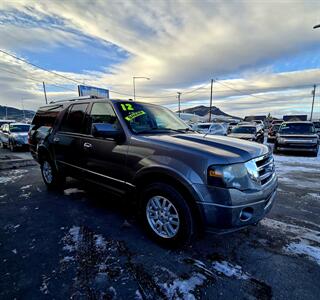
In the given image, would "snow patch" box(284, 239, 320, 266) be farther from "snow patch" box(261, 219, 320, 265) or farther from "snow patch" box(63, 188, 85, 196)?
"snow patch" box(63, 188, 85, 196)

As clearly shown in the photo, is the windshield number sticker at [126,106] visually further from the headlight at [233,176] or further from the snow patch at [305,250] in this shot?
the snow patch at [305,250]

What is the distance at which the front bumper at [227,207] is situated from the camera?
223 cm

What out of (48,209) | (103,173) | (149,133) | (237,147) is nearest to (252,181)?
(237,147)

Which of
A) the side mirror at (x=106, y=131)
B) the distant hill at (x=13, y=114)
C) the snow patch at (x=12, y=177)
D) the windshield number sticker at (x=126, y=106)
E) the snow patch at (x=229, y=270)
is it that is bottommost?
the snow patch at (x=229, y=270)

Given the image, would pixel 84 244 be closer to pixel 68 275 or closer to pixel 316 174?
pixel 68 275

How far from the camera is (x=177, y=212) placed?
2.54 m

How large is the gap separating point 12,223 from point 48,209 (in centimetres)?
62

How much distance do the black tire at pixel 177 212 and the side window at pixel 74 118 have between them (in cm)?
195

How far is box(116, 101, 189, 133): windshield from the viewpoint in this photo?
3258 millimetres

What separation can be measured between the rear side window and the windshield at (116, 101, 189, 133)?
197cm

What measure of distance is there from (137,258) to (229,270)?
1.05 metres

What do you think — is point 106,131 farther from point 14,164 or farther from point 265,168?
point 14,164

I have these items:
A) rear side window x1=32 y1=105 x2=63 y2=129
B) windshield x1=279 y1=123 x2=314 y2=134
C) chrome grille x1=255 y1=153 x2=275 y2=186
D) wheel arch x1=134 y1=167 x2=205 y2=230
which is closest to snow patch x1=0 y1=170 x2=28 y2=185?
Answer: rear side window x1=32 y1=105 x2=63 y2=129

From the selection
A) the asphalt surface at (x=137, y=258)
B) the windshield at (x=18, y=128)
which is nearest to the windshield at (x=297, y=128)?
the asphalt surface at (x=137, y=258)
